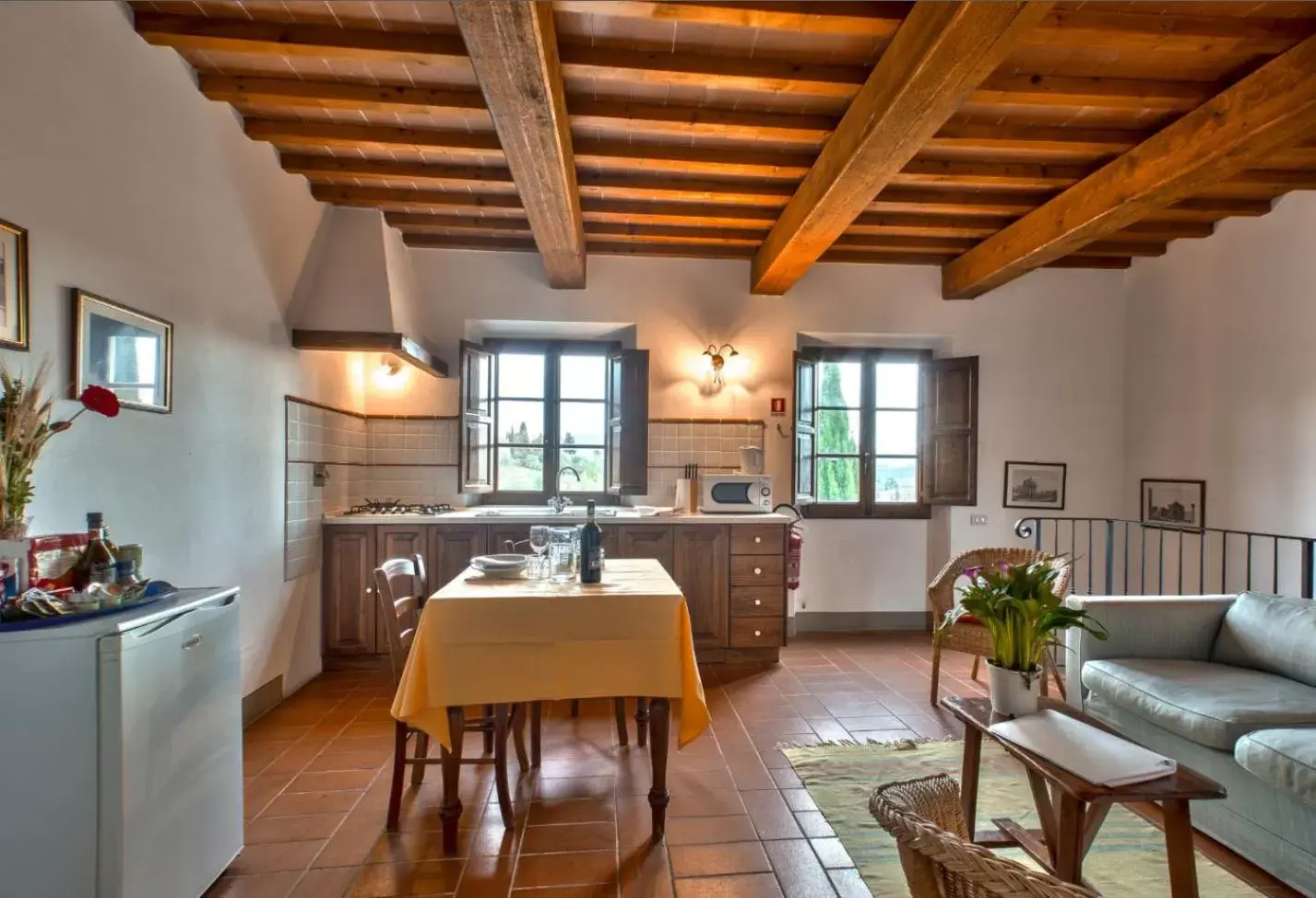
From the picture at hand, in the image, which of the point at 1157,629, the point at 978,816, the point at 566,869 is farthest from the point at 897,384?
the point at 566,869

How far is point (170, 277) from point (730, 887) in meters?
3.10

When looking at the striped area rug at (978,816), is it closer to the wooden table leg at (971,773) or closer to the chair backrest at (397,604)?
the wooden table leg at (971,773)

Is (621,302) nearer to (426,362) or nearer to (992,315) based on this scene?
(426,362)

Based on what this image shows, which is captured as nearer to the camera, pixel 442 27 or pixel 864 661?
pixel 442 27

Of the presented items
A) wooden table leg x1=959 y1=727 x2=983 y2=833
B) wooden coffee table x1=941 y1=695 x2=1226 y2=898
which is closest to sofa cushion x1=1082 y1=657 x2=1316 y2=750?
wooden coffee table x1=941 y1=695 x2=1226 y2=898

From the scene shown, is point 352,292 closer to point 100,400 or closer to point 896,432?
point 100,400

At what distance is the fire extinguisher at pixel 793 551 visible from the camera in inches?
176

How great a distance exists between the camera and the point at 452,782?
7.42 feet

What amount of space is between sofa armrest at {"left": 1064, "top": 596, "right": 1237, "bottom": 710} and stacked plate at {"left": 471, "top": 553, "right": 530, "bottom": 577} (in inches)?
98.7

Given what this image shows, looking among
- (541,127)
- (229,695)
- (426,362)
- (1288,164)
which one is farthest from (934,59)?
(426,362)

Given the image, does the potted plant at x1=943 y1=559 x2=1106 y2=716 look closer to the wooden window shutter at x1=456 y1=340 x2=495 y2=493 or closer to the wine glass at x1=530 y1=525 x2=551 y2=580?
the wine glass at x1=530 y1=525 x2=551 y2=580

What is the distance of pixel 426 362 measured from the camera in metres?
4.38

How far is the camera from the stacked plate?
2643mm

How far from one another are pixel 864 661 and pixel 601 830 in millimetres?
2619
